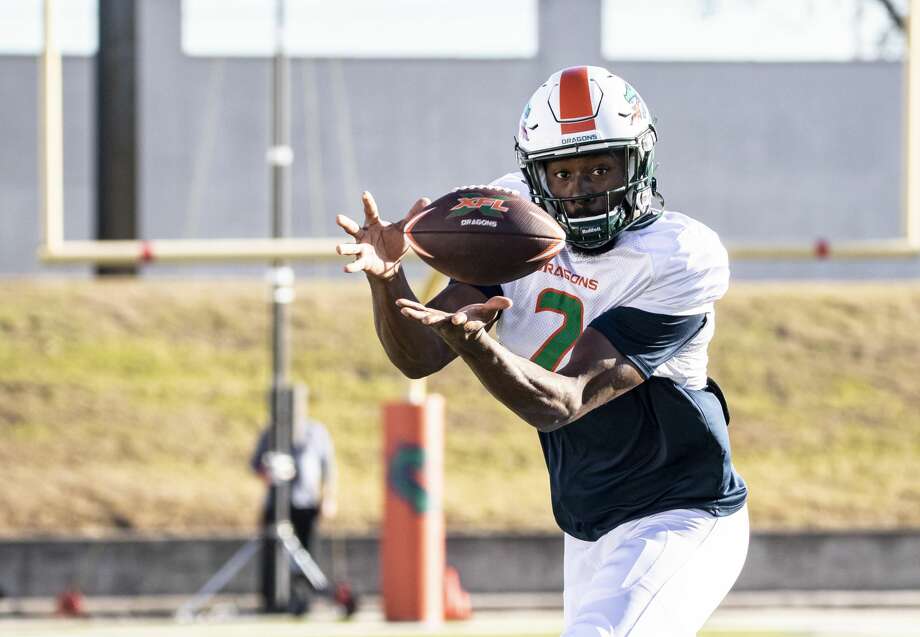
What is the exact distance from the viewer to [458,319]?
301cm

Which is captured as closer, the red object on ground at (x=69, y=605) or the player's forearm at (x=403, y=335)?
the player's forearm at (x=403, y=335)

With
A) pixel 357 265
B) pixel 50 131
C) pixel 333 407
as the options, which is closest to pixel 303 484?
pixel 50 131

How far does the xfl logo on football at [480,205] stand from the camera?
3482mm

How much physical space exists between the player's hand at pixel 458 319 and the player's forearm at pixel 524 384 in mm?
22

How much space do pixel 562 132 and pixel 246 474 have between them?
925 centimetres

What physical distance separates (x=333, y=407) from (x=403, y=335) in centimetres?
1015

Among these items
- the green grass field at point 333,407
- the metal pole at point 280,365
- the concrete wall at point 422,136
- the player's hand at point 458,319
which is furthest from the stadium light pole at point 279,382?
the concrete wall at point 422,136

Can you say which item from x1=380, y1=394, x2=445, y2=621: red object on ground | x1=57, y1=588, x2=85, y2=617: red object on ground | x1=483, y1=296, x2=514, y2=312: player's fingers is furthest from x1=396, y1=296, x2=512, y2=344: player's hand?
x1=57, y1=588, x2=85, y2=617: red object on ground

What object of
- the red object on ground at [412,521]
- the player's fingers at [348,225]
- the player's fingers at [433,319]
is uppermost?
the player's fingers at [348,225]

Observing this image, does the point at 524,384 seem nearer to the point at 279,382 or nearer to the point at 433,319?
the point at 433,319

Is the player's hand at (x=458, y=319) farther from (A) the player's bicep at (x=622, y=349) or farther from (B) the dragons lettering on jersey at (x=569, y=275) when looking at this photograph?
(B) the dragons lettering on jersey at (x=569, y=275)

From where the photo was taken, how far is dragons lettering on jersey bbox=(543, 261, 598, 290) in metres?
3.71

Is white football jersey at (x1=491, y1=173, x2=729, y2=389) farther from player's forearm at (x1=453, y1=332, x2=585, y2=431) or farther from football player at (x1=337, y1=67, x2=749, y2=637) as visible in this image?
player's forearm at (x1=453, y1=332, x2=585, y2=431)

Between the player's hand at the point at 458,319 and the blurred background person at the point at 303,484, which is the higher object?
the player's hand at the point at 458,319
